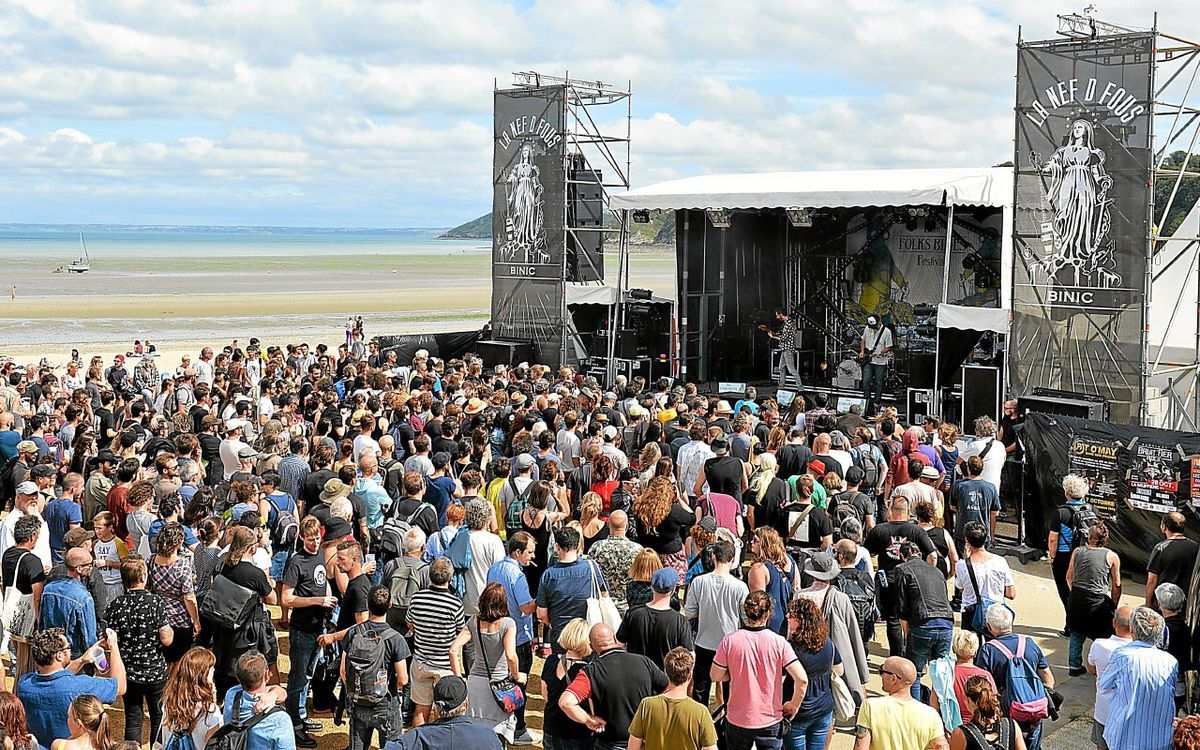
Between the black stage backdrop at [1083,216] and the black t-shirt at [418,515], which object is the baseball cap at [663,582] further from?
the black stage backdrop at [1083,216]

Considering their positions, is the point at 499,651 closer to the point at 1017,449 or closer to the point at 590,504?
the point at 590,504

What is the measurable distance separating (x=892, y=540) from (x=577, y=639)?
265cm

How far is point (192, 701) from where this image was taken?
4461mm

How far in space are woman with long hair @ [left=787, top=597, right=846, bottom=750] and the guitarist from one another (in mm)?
11996

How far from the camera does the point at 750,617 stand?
16.6 ft

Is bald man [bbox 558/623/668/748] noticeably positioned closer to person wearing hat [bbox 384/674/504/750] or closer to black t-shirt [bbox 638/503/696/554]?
person wearing hat [bbox 384/674/504/750]

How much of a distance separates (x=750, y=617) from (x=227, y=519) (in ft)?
11.4

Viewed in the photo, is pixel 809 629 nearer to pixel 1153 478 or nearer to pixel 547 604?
pixel 547 604

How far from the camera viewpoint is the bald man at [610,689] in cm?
479

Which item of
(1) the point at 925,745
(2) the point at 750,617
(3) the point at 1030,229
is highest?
(3) the point at 1030,229

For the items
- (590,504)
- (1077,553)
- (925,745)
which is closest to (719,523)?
(590,504)

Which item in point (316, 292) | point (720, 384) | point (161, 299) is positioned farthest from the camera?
point (316, 292)

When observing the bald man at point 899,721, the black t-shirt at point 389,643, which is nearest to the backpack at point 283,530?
the black t-shirt at point 389,643

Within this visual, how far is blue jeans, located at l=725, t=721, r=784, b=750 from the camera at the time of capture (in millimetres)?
5051
